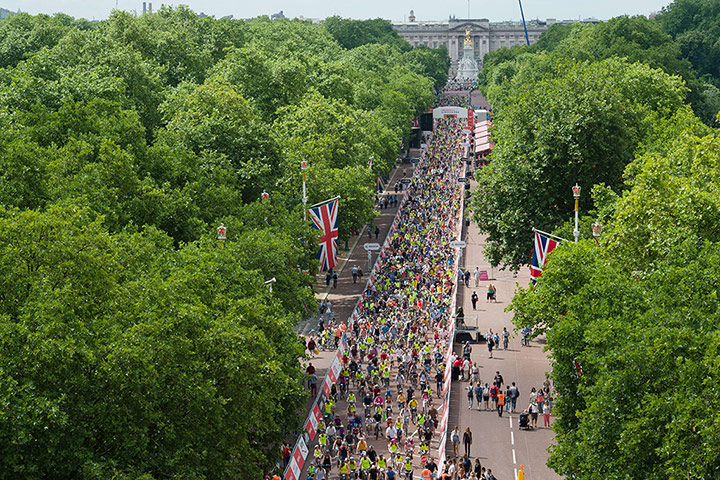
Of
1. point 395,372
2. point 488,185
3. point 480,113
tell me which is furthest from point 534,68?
point 395,372

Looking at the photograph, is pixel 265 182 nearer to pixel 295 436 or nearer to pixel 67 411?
pixel 295 436

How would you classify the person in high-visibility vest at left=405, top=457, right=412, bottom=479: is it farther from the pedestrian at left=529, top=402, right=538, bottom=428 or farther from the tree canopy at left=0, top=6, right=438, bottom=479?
the pedestrian at left=529, top=402, right=538, bottom=428

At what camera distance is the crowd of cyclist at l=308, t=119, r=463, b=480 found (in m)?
43.1

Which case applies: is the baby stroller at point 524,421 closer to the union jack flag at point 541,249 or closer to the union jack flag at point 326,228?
the union jack flag at point 541,249

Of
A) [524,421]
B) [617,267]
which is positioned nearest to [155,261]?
[617,267]

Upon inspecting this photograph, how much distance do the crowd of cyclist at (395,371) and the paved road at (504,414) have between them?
158cm

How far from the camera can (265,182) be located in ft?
216

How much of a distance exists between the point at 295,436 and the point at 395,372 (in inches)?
469

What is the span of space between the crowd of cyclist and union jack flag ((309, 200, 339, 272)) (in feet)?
14.3

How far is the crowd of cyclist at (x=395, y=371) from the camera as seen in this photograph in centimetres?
4306

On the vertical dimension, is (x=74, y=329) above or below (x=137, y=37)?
below

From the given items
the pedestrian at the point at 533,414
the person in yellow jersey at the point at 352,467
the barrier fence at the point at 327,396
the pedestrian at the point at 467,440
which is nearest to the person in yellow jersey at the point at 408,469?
the barrier fence at the point at 327,396

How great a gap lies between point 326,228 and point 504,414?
14.6 m

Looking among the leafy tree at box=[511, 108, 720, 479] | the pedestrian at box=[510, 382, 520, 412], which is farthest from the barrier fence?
the leafy tree at box=[511, 108, 720, 479]
